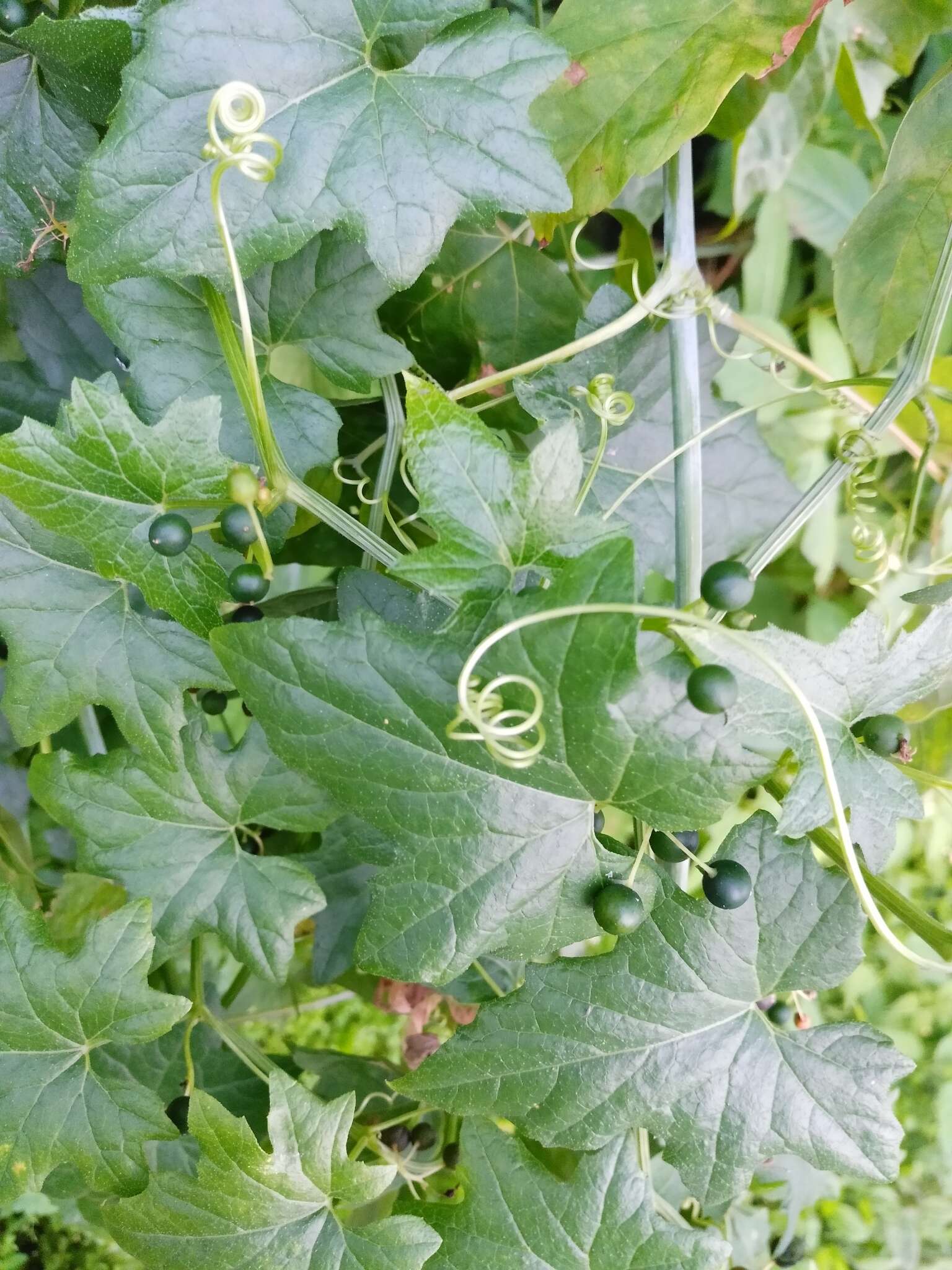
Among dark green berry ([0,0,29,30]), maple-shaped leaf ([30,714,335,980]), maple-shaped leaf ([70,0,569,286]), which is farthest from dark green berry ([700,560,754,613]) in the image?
dark green berry ([0,0,29,30])

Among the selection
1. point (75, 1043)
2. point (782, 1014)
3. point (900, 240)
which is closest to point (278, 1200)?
point (75, 1043)

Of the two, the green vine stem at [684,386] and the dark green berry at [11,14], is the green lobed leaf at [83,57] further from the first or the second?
the green vine stem at [684,386]

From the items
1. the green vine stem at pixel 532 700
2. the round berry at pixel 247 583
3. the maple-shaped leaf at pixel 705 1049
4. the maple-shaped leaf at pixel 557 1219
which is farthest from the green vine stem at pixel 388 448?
the maple-shaped leaf at pixel 557 1219

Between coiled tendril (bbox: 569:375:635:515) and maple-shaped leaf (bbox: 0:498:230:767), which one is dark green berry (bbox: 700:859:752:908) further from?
maple-shaped leaf (bbox: 0:498:230:767)

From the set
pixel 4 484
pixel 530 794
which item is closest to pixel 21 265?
pixel 4 484

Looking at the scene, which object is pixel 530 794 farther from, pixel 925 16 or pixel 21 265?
pixel 925 16

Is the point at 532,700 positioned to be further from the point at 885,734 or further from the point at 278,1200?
the point at 278,1200
